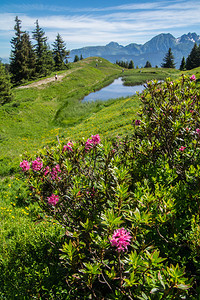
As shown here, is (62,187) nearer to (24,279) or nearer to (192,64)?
(24,279)

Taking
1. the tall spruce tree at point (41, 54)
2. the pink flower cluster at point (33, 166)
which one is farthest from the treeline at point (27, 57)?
the pink flower cluster at point (33, 166)

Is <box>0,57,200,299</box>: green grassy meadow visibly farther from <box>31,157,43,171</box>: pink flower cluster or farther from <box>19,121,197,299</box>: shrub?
<box>31,157,43,171</box>: pink flower cluster

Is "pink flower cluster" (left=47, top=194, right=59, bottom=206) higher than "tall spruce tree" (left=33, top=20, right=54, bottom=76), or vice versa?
"tall spruce tree" (left=33, top=20, right=54, bottom=76)

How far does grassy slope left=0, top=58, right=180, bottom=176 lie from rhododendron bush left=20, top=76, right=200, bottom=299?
8.05 meters

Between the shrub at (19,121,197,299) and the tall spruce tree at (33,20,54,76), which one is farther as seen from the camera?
the tall spruce tree at (33,20,54,76)

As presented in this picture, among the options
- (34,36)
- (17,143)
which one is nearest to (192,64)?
(34,36)

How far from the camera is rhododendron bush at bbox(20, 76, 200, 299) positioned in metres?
2.24

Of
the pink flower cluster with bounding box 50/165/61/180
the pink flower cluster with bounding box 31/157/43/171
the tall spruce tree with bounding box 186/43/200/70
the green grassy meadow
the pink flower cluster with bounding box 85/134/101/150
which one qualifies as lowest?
the green grassy meadow

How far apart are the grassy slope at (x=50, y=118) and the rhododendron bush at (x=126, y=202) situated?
8.05 metres

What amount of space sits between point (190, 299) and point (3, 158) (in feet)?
40.2

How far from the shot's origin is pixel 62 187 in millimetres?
3188

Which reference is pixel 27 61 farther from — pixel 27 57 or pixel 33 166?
pixel 33 166

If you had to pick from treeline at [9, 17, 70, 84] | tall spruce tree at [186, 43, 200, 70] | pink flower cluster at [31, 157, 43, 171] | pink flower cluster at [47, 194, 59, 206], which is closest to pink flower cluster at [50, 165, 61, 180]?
pink flower cluster at [31, 157, 43, 171]

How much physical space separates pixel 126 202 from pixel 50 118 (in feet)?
77.2
